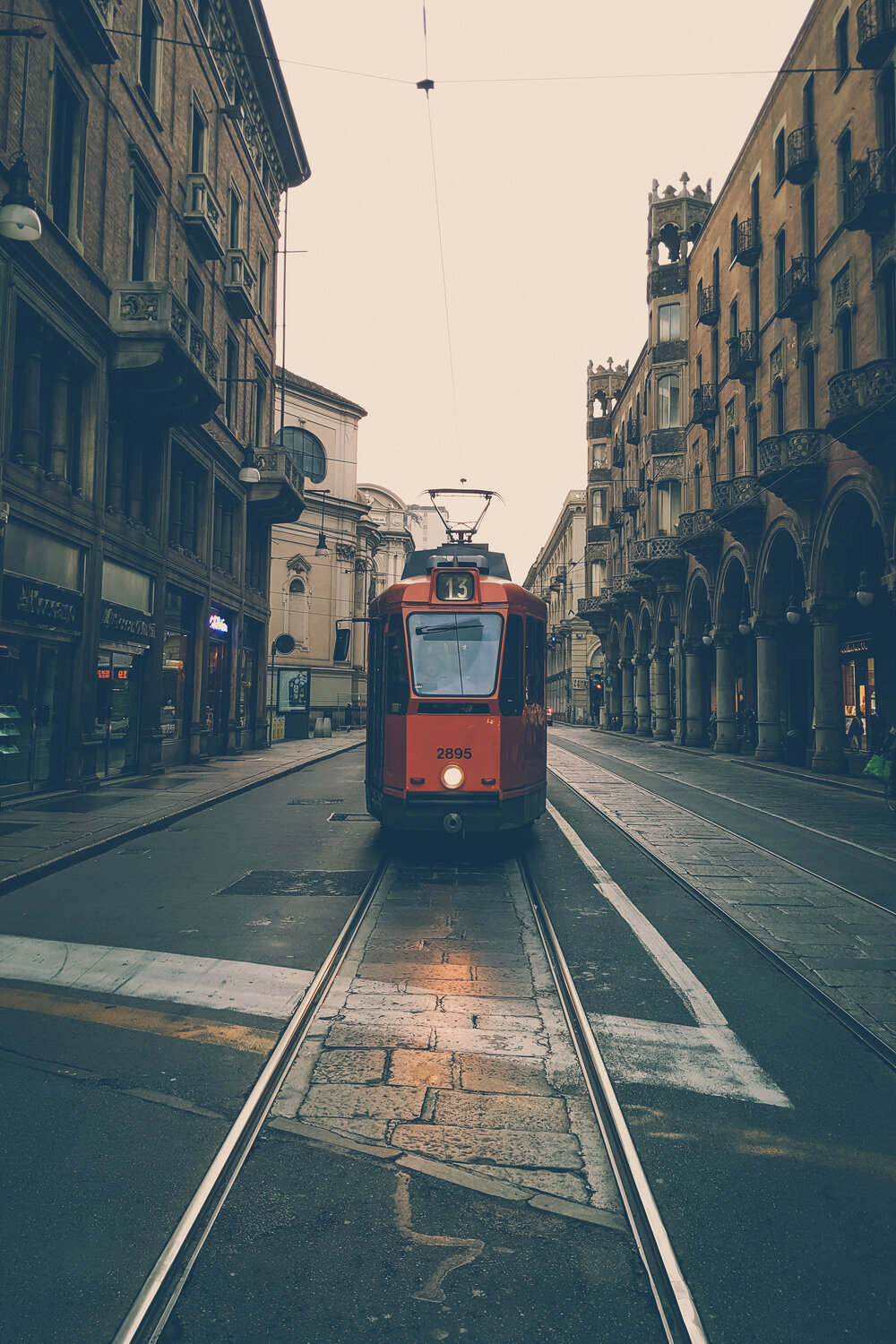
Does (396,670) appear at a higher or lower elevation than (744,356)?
lower

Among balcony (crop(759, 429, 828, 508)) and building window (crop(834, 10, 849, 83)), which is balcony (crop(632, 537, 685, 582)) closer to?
balcony (crop(759, 429, 828, 508))

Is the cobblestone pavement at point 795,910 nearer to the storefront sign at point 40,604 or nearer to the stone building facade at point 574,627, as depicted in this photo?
the storefront sign at point 40,604

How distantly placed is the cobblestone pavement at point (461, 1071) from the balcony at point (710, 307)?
32.2 m

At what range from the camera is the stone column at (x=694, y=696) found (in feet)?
125

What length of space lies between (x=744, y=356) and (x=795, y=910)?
25346 mm

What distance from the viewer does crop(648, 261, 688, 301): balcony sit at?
42.0 meters

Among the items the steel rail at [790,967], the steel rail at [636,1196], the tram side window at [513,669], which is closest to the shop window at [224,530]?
the tram side window at [513,669]

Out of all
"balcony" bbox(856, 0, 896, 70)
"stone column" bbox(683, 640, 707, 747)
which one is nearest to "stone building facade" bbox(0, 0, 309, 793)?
"balcony" bbox(856, 0, 896, 70)

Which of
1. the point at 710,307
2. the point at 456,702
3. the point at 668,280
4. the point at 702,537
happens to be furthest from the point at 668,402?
the point at 456,702

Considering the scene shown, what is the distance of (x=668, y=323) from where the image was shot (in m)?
43.4

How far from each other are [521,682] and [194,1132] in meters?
6.99

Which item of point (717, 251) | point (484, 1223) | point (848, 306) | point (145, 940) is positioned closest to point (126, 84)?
point (848, 306)

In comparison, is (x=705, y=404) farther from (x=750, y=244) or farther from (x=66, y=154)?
(x=66, y=154)

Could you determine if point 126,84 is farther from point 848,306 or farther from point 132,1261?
point 132,1261
